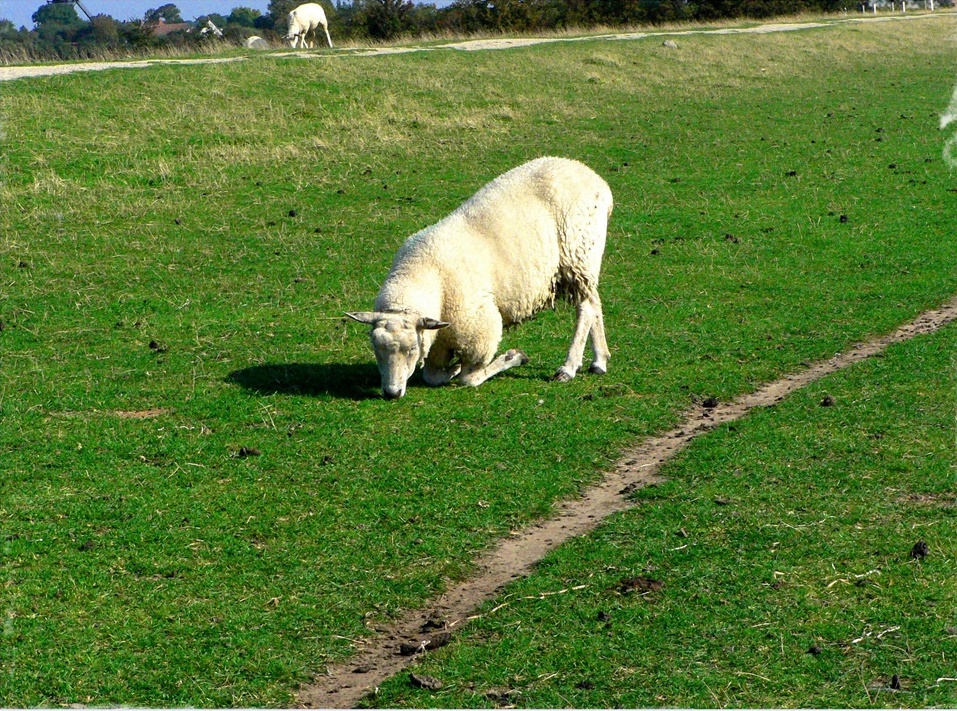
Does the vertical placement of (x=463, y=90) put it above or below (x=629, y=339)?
above

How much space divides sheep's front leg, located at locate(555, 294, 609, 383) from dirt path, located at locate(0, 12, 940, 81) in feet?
55.5

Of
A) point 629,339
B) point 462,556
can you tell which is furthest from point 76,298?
point 462,556

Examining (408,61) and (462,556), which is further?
(408,61)

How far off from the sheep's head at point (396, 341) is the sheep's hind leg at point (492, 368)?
0.79 meters

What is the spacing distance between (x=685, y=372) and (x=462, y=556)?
192 inches

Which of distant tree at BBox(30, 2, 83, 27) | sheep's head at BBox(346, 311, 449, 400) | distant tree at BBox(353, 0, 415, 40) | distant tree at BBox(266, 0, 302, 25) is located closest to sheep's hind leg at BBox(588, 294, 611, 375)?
sheep's head at BBox(346, 311, 449, 400)

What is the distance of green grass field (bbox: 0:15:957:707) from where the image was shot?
21.4ft

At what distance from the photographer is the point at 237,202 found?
1869 cm

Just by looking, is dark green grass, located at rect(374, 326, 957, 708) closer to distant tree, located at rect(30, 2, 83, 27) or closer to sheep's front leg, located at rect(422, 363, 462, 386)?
sheep's front leg, located at rect(422, 363, 462, 386)

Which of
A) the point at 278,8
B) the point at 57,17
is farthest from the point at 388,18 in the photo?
the point at 278,8

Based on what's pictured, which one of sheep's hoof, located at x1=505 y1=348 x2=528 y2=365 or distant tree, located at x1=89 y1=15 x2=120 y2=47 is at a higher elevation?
distant tree, located at x1=89 y1=15 x2=120 y2=47

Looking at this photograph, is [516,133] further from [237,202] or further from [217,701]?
[217,701]

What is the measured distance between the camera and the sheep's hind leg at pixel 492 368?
11.3 m

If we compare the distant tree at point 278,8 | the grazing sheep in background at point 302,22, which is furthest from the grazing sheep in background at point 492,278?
the distant tree at point 278,8
